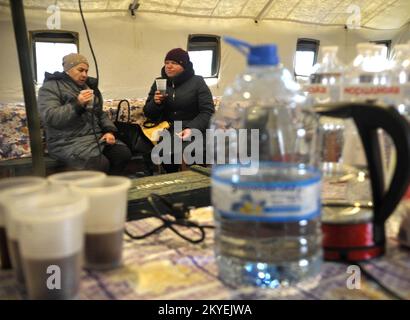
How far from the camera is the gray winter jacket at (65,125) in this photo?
274cm

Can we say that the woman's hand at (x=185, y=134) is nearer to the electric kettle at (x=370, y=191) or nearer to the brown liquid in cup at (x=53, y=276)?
the electric kettle at (x=370, y=191)

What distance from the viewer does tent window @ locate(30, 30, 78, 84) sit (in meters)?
3.94

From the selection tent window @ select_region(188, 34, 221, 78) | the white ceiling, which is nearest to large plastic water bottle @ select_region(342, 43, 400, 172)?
the white ceiling

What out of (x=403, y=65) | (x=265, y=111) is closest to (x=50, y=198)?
(x=265, y=111)

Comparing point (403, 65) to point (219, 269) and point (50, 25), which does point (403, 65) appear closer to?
point (219, 269)

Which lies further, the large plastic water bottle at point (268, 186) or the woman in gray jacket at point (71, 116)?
the woman in gray jacket at point (71, 116)

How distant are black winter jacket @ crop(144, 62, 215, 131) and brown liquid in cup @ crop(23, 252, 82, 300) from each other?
8.71 feet

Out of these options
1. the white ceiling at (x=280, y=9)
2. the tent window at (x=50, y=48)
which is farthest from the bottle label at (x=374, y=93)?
the tent window at (x=50, y=48)

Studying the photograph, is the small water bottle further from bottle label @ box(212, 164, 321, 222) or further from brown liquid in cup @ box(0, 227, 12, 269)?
brown liquid in cup @ box(0, 227, 12, 269)

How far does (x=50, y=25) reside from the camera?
151 inches

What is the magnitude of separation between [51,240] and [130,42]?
160 inches

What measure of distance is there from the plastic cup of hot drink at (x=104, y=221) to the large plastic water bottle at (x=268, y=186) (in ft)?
0.48

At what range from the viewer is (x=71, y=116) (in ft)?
8.80

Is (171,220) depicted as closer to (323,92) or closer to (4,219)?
(4,219)
